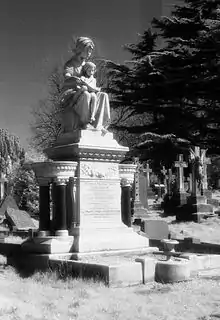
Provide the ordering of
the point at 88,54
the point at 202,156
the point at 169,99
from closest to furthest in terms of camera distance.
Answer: the point at 88,54 < the point at 202,156 < the point at 169,99

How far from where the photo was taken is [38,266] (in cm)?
913

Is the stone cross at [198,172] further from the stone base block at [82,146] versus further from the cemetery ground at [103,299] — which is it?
the cemetery ground at [103,299]

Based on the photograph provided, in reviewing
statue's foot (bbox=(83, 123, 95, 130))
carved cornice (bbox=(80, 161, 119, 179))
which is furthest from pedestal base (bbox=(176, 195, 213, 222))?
statue's foot (bbox=(83, 123, 95, 130))

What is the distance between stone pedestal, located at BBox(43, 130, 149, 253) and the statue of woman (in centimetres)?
35

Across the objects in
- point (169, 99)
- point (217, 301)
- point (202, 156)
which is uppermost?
point (169, 99)

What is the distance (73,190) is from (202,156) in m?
16.9

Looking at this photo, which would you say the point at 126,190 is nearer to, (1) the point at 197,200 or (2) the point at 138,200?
(1) the point at 197,200

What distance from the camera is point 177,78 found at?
97.9 ft

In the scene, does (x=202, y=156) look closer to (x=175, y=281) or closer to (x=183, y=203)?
(x=183, y=203)

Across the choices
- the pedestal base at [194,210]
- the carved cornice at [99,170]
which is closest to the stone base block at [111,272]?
the carved cornice at [99,170]

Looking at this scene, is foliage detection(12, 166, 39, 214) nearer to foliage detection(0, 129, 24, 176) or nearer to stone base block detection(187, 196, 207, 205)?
stone base block detection(187, 196, 207, 205)

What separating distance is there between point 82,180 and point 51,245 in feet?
4.74

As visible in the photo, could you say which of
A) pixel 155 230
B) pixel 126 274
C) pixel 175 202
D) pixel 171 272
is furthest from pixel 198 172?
pixel 126 274

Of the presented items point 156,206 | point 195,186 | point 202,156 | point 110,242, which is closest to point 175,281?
point 110,242
